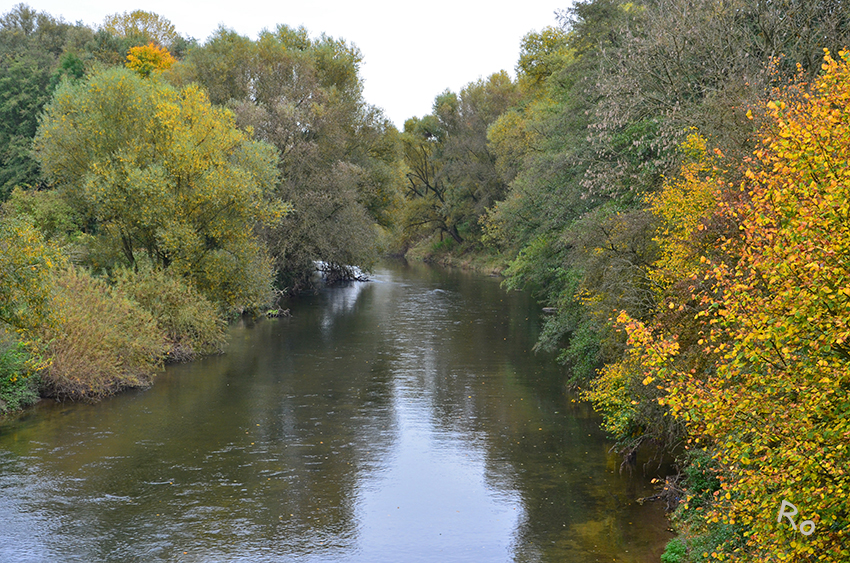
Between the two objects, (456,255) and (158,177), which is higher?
(158,177)

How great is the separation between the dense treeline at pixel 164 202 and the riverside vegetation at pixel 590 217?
123mm

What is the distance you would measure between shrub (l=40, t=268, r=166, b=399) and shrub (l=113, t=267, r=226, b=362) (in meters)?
0.93

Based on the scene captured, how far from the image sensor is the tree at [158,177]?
2895 centimetres

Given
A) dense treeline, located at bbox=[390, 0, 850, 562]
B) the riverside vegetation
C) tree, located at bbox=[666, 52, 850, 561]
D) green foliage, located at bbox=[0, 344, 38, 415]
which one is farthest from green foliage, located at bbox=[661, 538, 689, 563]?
green foliage, located at bbox=[0, 344, 38, 415]

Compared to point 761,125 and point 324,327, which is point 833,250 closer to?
point 761,125

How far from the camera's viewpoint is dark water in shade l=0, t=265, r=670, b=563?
13453 mm

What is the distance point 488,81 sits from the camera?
77250 millimetres

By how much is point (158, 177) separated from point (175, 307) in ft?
17.4

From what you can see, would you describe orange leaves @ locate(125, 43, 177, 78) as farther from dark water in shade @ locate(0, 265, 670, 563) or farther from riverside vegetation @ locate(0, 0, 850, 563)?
dark water in shade @ locate(0, 265, 670, 563)

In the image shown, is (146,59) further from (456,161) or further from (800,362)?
(800,362)

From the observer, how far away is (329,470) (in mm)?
17406

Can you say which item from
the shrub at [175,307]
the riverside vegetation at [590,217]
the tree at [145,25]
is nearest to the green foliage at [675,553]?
the riverside vegetation at [590,217]

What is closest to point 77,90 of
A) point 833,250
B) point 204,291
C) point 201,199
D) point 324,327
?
point 201,199

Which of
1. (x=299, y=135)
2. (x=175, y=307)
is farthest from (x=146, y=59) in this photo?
(x=175, y=307)
